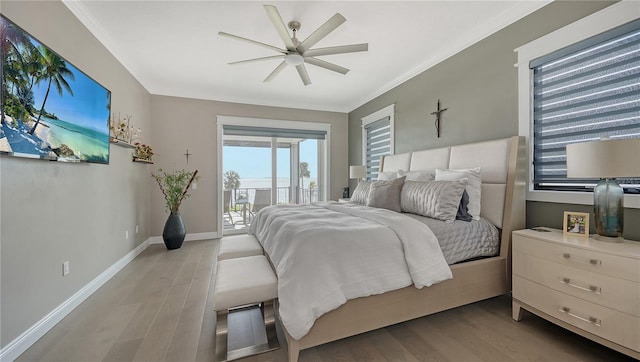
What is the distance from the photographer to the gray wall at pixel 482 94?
84.0 inches

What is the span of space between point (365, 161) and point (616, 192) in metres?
3.62

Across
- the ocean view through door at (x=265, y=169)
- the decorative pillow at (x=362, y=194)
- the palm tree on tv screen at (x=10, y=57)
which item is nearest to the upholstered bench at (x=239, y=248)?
the decorative pillow at (x=362, y=194)

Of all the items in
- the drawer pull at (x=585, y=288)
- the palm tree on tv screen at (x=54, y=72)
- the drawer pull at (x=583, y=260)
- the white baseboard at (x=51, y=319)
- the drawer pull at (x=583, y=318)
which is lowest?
the white baseboard at (x=51, y=319)

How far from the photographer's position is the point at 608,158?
150 cm

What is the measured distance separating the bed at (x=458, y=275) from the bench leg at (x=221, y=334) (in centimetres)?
39

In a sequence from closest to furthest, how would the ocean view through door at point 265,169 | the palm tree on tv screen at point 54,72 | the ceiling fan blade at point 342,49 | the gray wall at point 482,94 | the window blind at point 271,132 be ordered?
the palm tree on tv screen at point 54,72
the gray wall at point 482,94
the ceiling fan blade at point 342,49
the window blind at point 271,132
the ocean view through door at point 265,169

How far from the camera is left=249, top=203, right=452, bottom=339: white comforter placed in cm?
147

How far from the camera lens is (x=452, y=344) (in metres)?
1.70

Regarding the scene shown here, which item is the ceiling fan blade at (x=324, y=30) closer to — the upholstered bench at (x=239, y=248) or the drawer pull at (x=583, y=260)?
the upholstered bench at (x=239, y=248)

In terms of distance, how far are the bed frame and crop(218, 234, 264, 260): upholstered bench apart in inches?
40.6

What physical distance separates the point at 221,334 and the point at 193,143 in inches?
152

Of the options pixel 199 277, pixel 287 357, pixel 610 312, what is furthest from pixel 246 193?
pixel 610 312

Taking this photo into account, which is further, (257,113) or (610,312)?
(257,113)

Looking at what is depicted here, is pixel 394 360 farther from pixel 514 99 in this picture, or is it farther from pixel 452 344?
pixel 514 99
